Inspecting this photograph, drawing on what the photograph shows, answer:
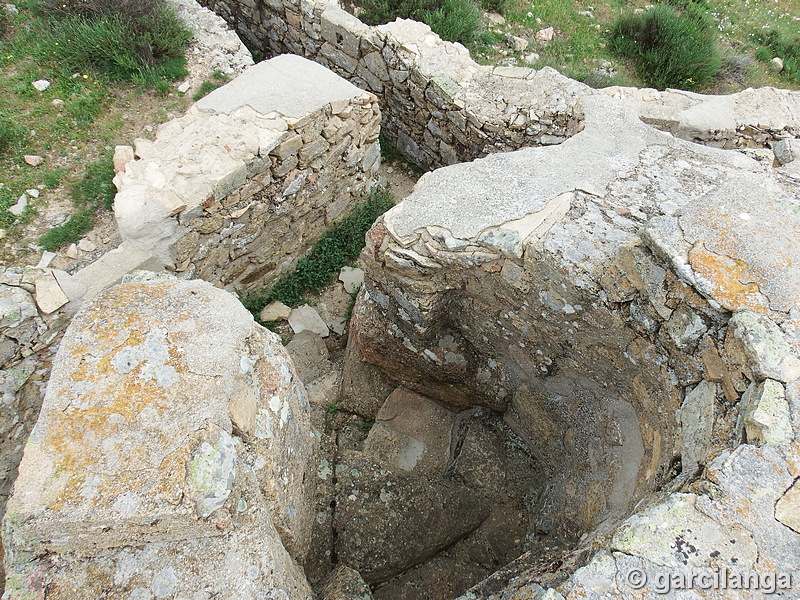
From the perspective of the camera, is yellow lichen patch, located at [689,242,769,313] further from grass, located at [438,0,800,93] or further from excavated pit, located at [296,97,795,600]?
grass, located at [438,0,800,93]

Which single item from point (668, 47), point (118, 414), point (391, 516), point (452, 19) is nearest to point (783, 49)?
point (668, 47)

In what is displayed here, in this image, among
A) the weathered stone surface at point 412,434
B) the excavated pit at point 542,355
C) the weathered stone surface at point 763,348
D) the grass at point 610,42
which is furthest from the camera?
the grass at point 610,42

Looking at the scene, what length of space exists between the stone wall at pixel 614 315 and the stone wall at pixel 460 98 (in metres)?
1.04

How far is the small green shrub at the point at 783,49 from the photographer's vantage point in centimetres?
738

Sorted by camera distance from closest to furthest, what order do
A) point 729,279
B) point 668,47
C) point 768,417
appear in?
1. point 768,417
2. point 729,279
3. point 668,47

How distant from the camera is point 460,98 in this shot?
493 cm

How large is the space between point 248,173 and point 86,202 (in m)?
1.65

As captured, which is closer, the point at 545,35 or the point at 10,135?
the point at 10,135

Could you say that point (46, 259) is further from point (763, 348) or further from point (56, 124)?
point (763, 348)

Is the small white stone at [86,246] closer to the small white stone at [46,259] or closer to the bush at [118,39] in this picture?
the small white stone at [46,259]

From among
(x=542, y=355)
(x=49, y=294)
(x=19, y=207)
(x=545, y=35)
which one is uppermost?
(x=545, y=35)

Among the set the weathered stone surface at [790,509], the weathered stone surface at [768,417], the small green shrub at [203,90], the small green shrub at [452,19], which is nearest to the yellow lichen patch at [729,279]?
the weathered stone surface at [768,417]

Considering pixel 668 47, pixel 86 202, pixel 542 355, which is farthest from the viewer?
pixel 668 47

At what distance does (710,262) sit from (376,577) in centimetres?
272
